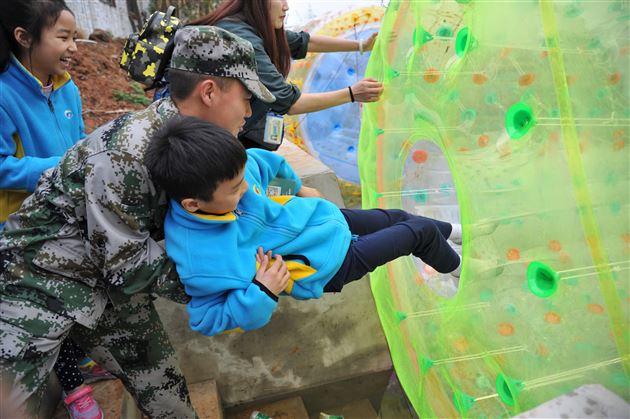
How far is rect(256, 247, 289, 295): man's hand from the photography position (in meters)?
1.48

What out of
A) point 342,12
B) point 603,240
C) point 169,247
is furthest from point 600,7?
point 342,12

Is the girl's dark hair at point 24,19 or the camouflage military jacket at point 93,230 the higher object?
the girl's dark hair at point 24,19

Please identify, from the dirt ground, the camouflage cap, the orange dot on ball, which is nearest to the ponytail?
the camouflage cap

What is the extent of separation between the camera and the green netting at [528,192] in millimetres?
1131

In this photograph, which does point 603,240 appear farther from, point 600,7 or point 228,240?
point 228,240

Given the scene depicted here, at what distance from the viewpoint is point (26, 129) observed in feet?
5.85

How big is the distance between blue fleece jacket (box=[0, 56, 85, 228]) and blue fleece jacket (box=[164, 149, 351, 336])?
2.10ft

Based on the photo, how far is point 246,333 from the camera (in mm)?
2969

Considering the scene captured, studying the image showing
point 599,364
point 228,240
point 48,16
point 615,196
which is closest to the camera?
point 615,196

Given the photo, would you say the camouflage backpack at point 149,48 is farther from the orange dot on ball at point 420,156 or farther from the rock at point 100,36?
the rock at point 100,36

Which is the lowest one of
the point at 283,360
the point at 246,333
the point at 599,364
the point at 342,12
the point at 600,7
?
the point at 283,360

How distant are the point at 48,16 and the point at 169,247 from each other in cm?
96

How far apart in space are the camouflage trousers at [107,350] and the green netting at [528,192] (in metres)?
1.05

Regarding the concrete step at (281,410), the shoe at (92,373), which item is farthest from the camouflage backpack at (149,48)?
the concrete step at (281,410)
